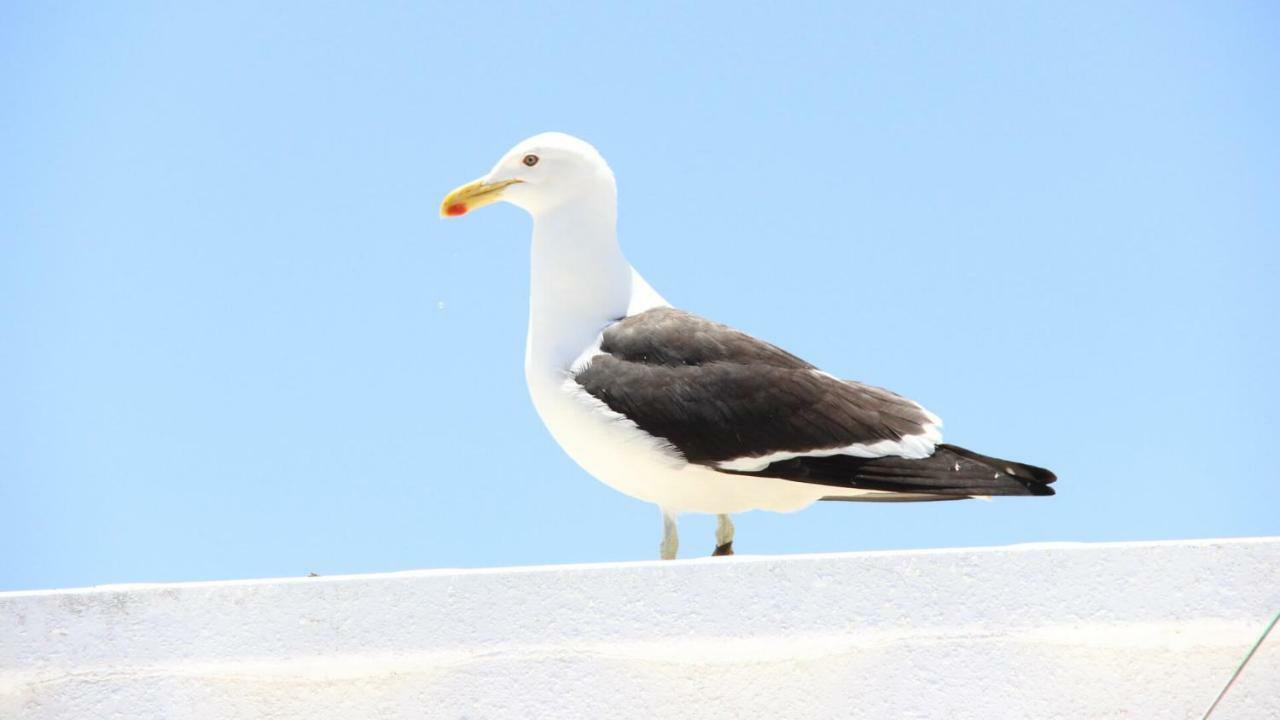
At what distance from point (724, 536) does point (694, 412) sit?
0.57 m

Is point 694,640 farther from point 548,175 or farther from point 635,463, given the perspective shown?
point 548,175

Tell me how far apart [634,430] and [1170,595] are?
1967mm

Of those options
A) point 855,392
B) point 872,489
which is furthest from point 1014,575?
point 855,392

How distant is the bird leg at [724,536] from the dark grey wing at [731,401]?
37 cm

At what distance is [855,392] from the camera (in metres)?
5.33

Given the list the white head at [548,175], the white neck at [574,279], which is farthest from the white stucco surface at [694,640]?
the white head at [548,175]

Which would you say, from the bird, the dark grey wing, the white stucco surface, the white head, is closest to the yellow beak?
the white head

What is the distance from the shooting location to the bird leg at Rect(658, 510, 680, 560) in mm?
5125

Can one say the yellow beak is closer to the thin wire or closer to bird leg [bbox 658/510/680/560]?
bird leg [bbox 658/510/680/560]

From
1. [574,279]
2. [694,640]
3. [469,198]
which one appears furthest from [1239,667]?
[469,198]

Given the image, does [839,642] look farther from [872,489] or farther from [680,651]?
[872,489]

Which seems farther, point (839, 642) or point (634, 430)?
point (634, 430)

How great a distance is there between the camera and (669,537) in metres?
5.14

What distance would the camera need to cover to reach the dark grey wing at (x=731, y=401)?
196 inches
